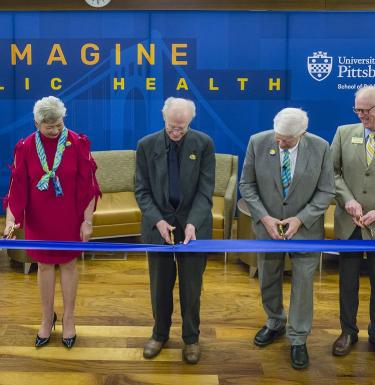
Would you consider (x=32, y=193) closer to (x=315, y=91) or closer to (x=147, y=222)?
(x=147, y=222)

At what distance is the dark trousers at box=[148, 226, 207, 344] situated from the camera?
402 cm

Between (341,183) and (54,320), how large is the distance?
2.22 meters

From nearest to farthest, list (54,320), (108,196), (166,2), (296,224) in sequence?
(296,224) → (54,320) → (108,196) → (166,2)

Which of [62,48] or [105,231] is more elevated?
[62,48]

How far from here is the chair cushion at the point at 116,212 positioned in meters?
6.33

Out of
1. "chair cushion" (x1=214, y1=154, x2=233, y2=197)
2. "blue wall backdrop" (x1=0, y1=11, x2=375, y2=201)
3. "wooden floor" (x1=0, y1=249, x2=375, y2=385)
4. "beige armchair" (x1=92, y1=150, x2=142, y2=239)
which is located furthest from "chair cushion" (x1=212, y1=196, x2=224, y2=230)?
"blue wall backdrop" (x1=0, y1=11, x2=375, y2=201)

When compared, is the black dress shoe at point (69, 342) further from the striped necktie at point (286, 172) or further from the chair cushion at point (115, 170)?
the chair cushion at point (115, 170)

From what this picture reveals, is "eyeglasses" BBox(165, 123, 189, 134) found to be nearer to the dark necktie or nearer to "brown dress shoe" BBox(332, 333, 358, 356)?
the dark necktie

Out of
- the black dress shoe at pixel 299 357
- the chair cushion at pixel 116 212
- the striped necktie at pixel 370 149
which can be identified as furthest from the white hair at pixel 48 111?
the chair cushion at pixel 116 212

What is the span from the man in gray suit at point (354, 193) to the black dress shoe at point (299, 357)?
265 millimetres

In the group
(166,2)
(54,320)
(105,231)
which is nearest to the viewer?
(54,320)

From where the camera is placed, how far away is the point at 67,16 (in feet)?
24.5

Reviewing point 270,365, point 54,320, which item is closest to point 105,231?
point 54,320

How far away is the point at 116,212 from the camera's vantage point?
20.9 feet
